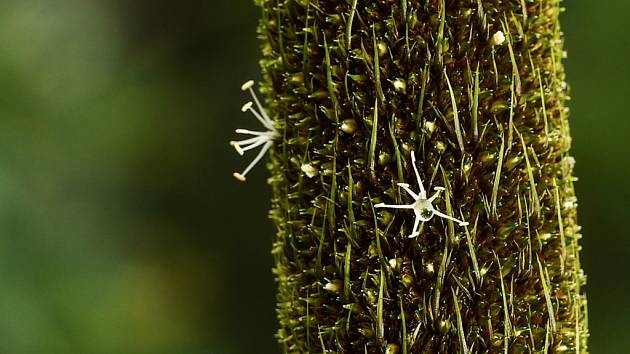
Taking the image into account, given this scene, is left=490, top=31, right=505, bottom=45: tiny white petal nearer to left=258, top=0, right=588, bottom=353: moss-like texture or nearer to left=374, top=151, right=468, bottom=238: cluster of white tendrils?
left=258, top=0, right=588, bottom=353: moss-like texture

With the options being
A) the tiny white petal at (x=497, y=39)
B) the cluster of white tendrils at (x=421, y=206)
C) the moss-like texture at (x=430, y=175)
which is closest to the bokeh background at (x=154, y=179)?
the moss-like texture at (x=430, y=175)

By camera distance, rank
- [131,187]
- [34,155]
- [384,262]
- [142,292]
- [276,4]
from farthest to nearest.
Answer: [131,187], [142,292], [34,155], [276,4], [384,262]

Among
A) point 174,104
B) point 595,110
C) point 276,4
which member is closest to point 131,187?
point 174,104

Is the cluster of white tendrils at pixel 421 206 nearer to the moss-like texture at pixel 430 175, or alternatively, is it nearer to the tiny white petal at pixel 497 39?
the moss-like texture at pixel 430 175

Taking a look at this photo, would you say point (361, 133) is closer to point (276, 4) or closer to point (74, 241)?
point (276, 4)

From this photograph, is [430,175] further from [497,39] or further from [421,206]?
[497,39]
